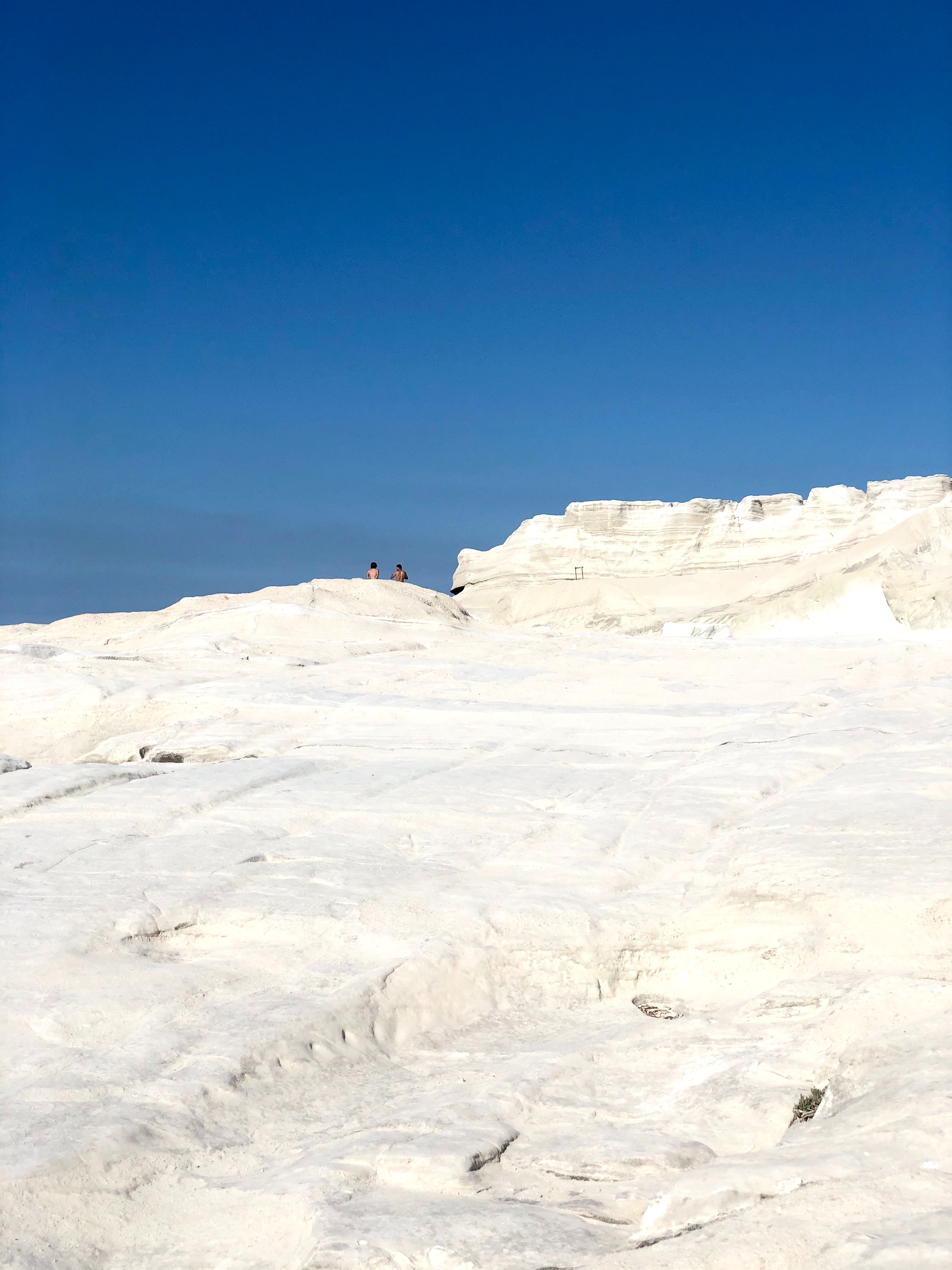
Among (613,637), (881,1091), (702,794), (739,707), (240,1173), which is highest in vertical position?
(613,637)

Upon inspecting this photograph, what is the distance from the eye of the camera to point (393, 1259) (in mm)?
2527

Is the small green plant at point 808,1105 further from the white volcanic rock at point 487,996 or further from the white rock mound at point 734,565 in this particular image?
the white rock mound at point 734,565

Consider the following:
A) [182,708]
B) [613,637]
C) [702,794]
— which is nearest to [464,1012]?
[702,794]

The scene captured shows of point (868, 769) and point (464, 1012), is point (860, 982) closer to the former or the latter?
point (464, 1012)

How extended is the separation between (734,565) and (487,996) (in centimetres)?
Result: 3712

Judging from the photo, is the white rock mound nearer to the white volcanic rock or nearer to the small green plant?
the white volcanic rock

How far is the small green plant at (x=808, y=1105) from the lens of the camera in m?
3.24

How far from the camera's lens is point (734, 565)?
132ft

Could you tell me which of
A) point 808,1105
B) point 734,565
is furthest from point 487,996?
point 734,565

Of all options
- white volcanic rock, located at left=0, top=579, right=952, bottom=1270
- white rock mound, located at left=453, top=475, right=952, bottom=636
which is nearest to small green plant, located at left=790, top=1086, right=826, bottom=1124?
white volcanic rock, located at left=0, top=579, right=952, bottom=1270

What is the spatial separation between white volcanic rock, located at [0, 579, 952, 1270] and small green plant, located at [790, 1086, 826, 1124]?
0.04 m

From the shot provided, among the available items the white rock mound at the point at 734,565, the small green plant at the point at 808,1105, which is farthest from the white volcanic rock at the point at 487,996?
the white rock mound at the point at 734,565

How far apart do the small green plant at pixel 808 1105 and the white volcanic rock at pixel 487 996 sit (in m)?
0.04

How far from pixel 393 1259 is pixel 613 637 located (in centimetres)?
1418
